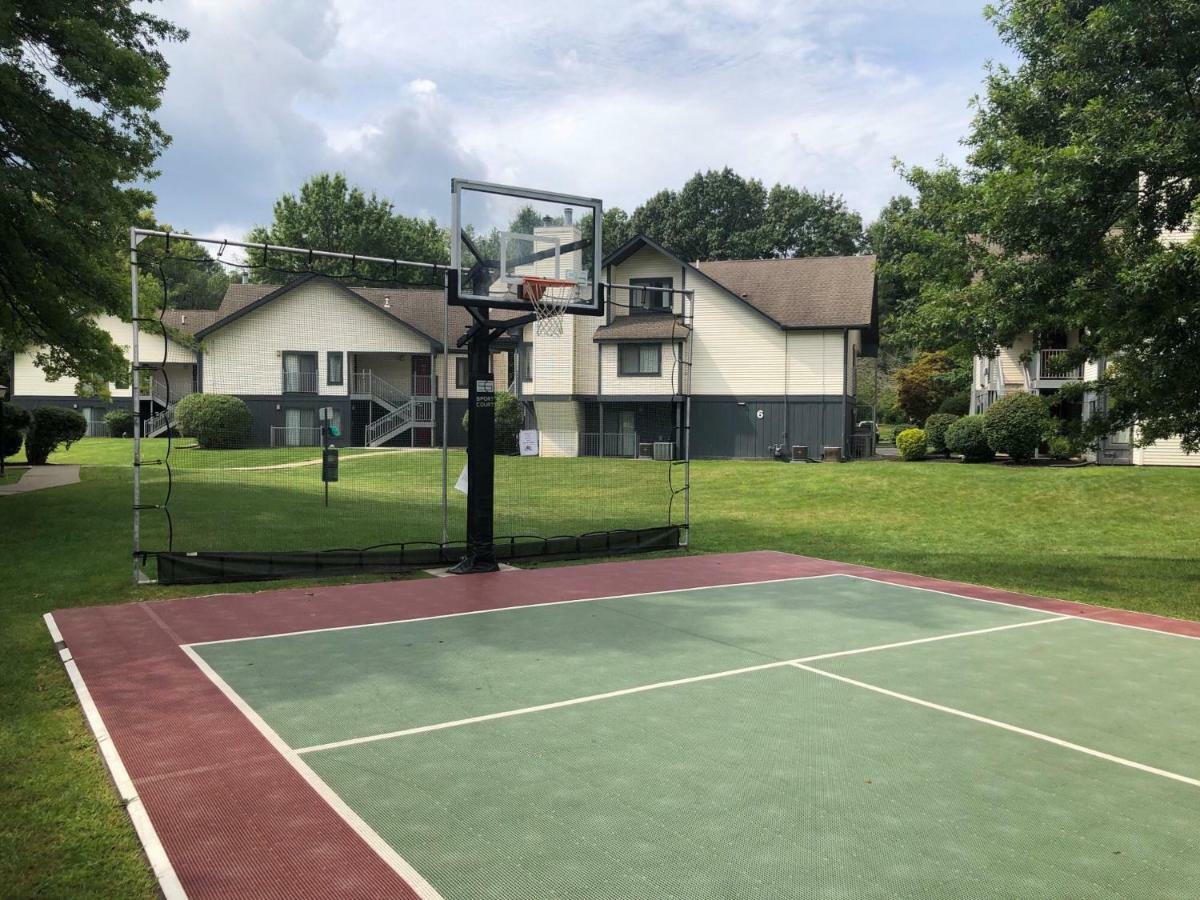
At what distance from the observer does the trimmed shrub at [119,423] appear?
34312 millimetres

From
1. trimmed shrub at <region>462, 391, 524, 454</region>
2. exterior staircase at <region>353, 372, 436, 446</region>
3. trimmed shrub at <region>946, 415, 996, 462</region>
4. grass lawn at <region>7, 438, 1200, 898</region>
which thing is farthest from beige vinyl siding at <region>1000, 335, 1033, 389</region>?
exterior staircase at <region>353, 372, 436, 446</region>

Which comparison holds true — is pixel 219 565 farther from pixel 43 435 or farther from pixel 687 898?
pixel 43 435

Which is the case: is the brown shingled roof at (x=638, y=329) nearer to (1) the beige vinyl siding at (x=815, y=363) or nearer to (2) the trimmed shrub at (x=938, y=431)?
(1) the beige vinyl siding at (x=815, y=363)

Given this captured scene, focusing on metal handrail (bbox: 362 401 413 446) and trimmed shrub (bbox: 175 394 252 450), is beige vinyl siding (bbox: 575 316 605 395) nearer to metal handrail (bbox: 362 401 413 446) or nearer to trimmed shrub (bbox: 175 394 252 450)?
metal handrail (bbox: 362 401 413 446)

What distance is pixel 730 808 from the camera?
430 centimetres

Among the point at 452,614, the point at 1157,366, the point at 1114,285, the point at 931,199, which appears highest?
the point at 931,199

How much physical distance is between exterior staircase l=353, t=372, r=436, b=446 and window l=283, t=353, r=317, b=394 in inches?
553

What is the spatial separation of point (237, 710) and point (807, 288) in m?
30.4

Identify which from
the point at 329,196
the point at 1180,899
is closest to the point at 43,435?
the point at 1180,899

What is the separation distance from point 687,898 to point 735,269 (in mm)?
33087

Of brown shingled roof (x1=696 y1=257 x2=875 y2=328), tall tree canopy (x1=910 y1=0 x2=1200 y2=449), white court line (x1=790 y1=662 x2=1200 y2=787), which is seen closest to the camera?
white court line (x1=790 y1=662 x2=1200 y2=787)

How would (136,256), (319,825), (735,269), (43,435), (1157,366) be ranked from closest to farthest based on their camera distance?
(319,825)
(136,256)
(1157,366)
(43,435)
(735,269)

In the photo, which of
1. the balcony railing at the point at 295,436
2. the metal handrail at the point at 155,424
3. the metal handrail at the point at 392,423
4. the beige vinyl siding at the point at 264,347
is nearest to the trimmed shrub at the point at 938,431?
the metal handrail at the point at 392,423

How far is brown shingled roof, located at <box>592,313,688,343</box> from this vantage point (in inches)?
1259
